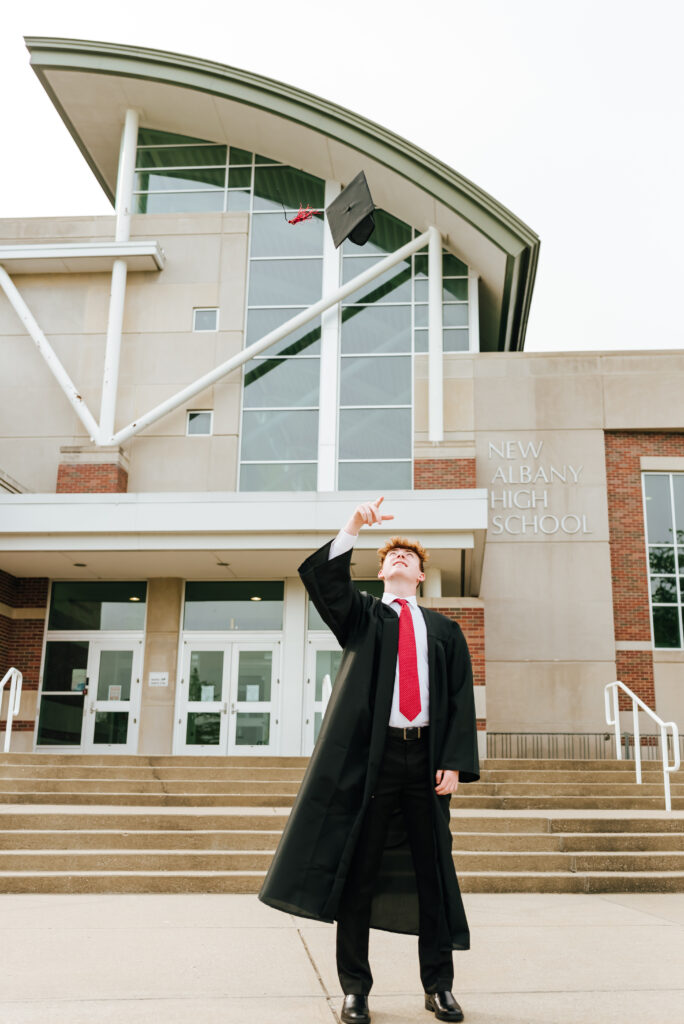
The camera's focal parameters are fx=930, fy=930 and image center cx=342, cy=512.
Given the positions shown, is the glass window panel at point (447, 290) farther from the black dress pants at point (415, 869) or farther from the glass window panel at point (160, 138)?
the black dress pants at point (415, 869)

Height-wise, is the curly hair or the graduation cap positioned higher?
the graduation cap

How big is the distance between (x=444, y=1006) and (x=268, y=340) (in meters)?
15.9

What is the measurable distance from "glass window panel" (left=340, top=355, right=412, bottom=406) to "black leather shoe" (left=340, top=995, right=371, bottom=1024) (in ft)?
50.8

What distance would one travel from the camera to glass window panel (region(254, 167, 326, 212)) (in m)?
20.0

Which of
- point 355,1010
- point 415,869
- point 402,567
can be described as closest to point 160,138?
point 402,567

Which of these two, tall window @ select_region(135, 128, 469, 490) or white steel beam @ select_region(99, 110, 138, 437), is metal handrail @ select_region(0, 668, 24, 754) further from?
tall window @ select_region(135, 128, 469, 490)

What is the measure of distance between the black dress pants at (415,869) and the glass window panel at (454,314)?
1622cm

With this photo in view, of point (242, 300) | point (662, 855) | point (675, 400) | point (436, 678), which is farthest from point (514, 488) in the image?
point (436, 678)

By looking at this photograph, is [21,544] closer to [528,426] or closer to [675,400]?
[528,426]

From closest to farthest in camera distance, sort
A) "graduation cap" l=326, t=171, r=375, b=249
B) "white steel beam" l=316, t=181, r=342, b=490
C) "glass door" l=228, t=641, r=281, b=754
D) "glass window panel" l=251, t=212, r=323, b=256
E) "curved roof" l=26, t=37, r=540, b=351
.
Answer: "graduation cap" l=326, t=171, r=375, b=249 < "glass door" l=228, t=641, r=281, b=754 < "white steel beam" l=316, t=181, r=342, b=490 < "curved roof" l=26, t=37, r=540, b=351 < "glass window panel" l=251, t=212, r=323, b=256

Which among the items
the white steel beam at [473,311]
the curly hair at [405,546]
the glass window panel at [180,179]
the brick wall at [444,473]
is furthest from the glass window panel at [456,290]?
the curly hair at [405,546]

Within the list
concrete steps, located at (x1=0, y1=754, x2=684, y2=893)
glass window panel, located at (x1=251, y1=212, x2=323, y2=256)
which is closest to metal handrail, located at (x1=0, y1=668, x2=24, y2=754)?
concrete steps, located at (x1=0, y1=754, x2=684, y2=893)

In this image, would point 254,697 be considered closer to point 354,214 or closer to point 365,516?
point 354,214

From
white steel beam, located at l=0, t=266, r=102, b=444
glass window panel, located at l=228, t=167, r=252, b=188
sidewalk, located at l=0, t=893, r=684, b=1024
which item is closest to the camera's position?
sidewalk, located at l=0, t=893, r=684, b=1024
